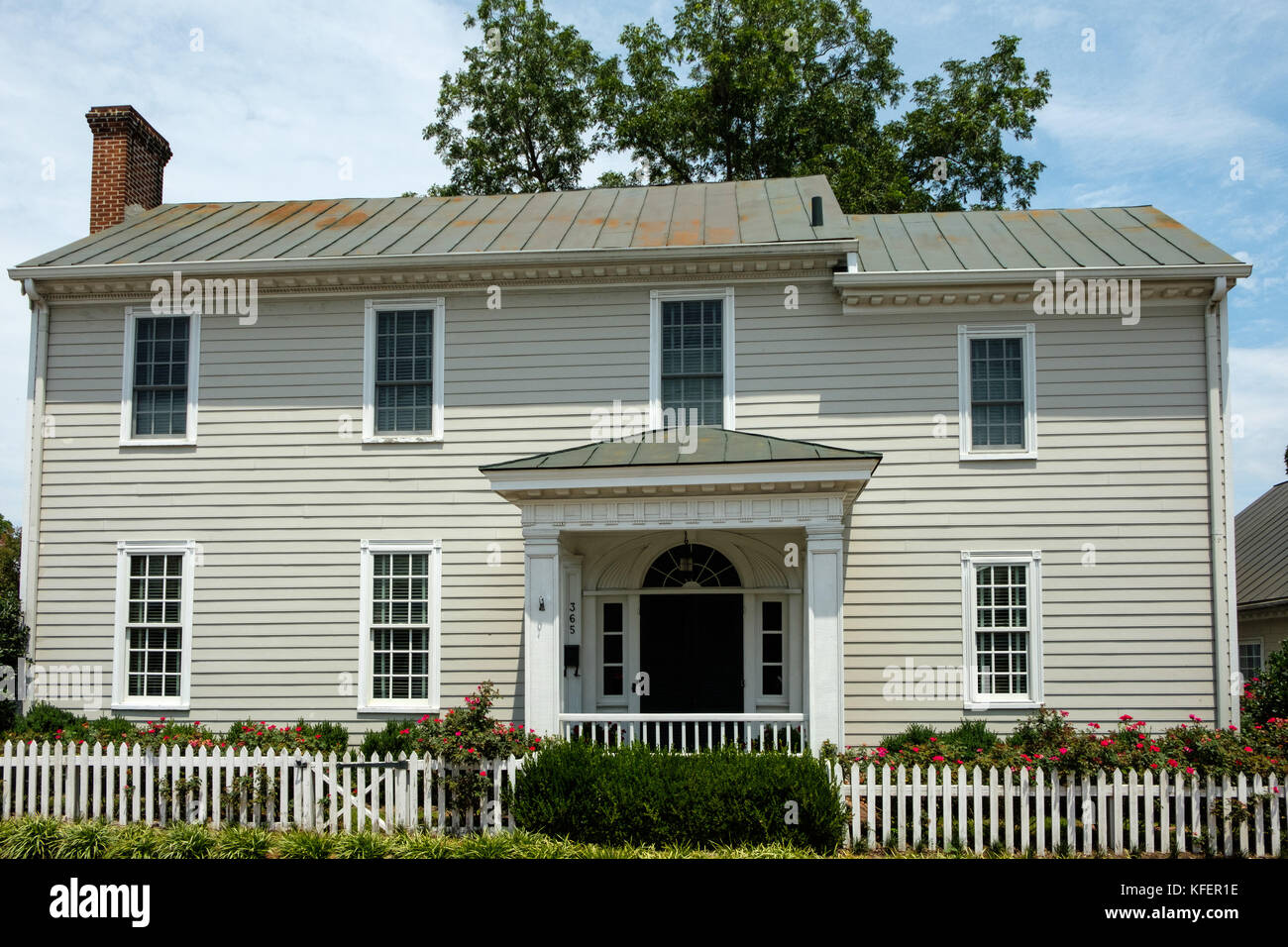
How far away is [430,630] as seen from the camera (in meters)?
14.4

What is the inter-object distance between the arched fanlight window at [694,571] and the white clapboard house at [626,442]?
0.14ft

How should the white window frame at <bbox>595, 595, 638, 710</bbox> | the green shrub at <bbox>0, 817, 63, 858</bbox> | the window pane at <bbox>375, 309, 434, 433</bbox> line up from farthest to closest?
the window pane at <bbox>375, 309, 434, 433</bbox> → the white window frame at <bbox>595, 595, 638, 710</bbox> → the green shrub at <bbox>0, 817, 63, 858</bbox>

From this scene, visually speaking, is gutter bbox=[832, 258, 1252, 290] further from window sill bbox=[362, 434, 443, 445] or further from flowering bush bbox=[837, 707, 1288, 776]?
window sill bbox=[362, 434, 443, 445]

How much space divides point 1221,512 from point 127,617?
14980mm

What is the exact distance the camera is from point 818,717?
461 inches

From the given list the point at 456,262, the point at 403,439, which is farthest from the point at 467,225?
the point at 403,439

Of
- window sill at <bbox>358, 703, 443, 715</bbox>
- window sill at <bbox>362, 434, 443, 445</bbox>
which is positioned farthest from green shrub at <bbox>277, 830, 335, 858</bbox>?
window sill at <bbox>362, 434, 443, 445</bbox>

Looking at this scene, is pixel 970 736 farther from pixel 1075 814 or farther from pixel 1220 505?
pixel 1220 505

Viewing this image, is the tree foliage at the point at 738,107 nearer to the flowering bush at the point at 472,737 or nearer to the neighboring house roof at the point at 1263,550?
the neighboring house roof at the point at 1263,550

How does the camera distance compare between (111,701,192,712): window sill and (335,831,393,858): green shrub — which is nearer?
(335,831,393,858): green shrub

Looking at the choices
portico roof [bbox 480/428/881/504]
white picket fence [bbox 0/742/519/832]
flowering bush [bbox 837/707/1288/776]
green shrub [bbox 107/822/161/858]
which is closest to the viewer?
green shrub [bbox 107/822/161/858]

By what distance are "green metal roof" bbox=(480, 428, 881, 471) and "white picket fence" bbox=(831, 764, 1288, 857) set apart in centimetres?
347

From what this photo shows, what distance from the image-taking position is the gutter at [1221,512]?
1357cm

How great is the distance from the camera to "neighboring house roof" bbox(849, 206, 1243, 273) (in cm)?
1446
